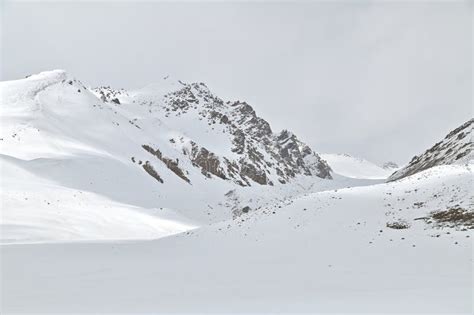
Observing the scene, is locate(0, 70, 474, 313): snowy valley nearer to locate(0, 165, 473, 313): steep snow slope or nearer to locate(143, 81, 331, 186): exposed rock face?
locate(0, 165, 473, 313): steep snow slope

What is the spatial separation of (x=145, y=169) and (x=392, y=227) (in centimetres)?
3820

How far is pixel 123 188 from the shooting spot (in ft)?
127

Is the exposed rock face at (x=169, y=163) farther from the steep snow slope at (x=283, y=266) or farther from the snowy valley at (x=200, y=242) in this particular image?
the steep snow slope at (x=283, y=266)

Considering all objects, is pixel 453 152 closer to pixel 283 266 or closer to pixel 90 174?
pixel 283 266

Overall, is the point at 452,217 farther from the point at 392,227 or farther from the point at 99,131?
the point at 99,131

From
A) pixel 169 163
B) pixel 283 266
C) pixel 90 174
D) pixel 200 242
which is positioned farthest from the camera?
pixel 169 163

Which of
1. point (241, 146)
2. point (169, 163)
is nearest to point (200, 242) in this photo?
point (169, 163)

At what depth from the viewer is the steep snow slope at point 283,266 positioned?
9297mm

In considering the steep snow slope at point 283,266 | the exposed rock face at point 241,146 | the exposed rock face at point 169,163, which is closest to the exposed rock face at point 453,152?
the steep snow slope at point 283,266

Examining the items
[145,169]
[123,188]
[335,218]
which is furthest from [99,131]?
[335,218]

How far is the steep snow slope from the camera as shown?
9297 mm

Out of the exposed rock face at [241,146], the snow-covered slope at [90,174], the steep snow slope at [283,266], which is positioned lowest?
the steep snow slope at [283,266]

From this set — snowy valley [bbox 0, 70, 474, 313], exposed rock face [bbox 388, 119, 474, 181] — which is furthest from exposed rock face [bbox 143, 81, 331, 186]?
snowy valley [bbox 0, 70, 474, 313]

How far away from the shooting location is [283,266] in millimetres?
13742
